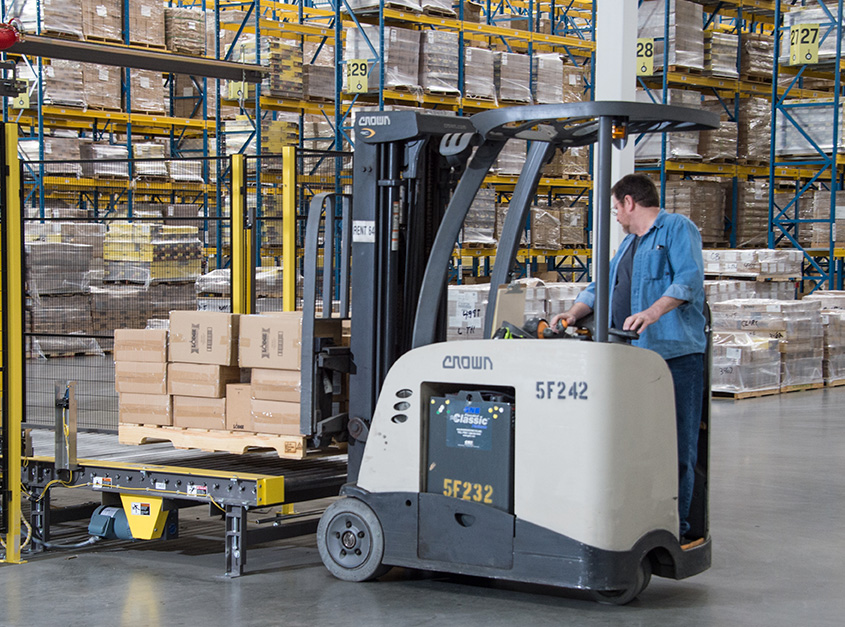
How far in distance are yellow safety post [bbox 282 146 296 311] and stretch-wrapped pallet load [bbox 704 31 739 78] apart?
34.6 feet

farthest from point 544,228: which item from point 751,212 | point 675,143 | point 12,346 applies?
point 12,346

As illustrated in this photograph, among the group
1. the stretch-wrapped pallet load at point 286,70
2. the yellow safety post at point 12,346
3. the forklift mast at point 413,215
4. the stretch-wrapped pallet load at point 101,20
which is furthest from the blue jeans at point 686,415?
the stretch-wrapped pallet load at point 101,20

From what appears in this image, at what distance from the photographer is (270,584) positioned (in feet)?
16.4

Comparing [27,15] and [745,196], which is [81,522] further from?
[745,196]

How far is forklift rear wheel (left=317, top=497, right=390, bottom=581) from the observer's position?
4.88m

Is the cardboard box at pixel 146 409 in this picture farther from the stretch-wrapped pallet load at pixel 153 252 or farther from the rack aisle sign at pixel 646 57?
the rack aisle sign at pixel 646 57

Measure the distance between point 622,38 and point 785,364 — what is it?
4673 mm

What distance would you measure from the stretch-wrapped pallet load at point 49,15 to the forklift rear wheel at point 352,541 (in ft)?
37.8

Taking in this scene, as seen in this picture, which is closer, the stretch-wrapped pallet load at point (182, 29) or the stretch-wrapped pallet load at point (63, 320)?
the stretch-wrapped pallet load at point (63, 320)

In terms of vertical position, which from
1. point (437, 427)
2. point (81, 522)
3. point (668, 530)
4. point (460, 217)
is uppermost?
point (460, 217)

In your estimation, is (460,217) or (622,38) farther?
(622,38)

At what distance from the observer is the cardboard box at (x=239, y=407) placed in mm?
5496

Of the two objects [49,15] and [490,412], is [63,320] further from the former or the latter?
[490,412]

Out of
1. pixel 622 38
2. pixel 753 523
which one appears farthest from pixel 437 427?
pixel 622 38
